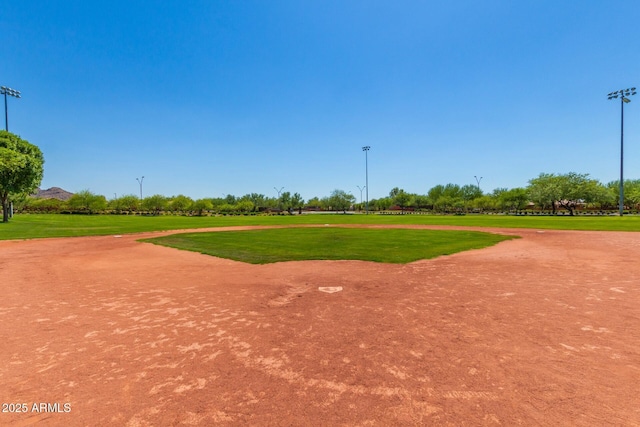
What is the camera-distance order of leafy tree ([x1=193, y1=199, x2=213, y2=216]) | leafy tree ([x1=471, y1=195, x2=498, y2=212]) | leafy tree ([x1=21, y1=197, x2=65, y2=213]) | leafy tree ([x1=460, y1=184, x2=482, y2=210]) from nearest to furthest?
leafy tree ([x1=471, y1=195, x2=498, y2=212]) < leafy tree ([x1=193, y1=199, x2=213, y2=216]) < leafy tree ([x1=21, y1=197, x2=65, y2=213]) < leafy tree ([x1=460, y1=184, x2=482, y2=210])

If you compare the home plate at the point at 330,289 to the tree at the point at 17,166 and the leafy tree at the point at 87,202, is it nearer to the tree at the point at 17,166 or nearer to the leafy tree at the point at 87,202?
the tree at the point at 17,166

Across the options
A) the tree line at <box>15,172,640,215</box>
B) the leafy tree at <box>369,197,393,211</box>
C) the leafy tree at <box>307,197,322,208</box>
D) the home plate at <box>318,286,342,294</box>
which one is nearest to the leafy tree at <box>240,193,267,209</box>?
the tree line at <box>15,172,640,215</box>

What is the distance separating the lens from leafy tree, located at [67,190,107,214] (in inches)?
4082

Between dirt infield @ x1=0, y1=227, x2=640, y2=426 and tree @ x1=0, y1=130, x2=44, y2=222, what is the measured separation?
33.9 metres

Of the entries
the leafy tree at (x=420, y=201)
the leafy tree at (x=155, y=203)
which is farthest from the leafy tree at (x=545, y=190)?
the leafy tree at (x=155, y=203)

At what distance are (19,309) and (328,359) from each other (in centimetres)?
777

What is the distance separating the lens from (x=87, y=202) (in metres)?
105

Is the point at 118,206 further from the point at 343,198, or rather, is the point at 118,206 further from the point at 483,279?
the point at 483,279

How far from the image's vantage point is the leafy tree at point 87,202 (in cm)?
10369

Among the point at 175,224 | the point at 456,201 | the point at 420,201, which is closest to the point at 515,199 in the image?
the point at 456,201

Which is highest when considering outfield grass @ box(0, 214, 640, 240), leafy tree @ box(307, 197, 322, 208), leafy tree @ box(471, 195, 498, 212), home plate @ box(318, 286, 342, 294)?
leafy tree @ box(307, 197, 322, 208)

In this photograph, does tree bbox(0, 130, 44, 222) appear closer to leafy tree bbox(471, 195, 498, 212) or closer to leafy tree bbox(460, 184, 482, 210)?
leafy tree bbox(471, 195, 498, 212)

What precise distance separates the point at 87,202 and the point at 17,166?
8736cm

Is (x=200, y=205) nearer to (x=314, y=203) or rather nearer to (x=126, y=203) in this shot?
(x=126, y=203)
